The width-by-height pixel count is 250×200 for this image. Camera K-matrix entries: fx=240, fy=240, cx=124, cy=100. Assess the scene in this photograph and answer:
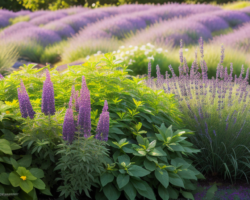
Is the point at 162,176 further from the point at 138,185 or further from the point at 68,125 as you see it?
the point at 68,125

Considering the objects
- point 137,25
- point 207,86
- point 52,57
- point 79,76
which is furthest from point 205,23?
point 79,76

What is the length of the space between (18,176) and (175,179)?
1.26 meters

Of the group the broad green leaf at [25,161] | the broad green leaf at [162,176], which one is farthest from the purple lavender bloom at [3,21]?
the broad green leaf at [162,176]

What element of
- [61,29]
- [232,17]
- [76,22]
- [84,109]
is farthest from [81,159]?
[232,17]

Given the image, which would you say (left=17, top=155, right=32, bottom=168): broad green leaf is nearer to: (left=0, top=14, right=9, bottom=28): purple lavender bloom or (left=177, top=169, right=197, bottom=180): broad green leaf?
(left=177, top=169, right=197, bottom=180): broad green leaf

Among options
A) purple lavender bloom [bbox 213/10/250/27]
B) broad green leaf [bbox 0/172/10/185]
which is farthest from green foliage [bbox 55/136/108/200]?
purple lavender bloom [bbox 213/10/250/27]

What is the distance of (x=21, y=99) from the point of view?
1.68m

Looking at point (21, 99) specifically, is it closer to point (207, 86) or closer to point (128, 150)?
point (128, 150)

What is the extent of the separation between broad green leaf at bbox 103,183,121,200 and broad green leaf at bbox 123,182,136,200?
10 cm

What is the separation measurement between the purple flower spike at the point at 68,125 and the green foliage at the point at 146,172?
454 millimetres

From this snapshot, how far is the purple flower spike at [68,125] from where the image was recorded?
162cm

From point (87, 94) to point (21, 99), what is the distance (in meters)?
0.49

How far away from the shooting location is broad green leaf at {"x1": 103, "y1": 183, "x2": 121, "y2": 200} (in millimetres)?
1930

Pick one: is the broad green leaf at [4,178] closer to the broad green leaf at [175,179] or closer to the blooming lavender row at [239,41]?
the broad green leaf at [175,179]
